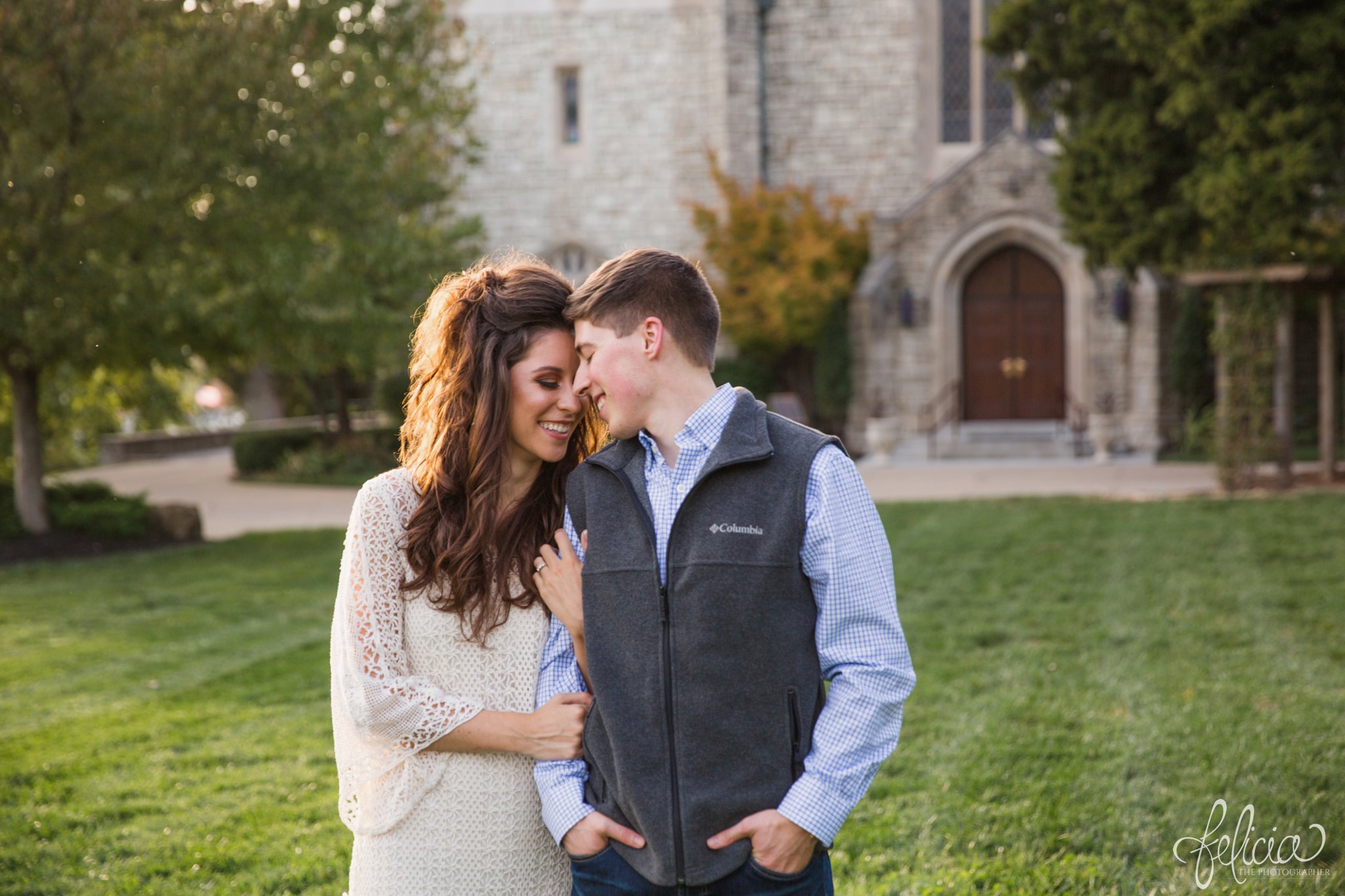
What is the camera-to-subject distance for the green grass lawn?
13.0ft

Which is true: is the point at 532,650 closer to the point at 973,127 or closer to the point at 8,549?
the point at 8,549

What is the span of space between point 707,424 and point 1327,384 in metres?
12.3

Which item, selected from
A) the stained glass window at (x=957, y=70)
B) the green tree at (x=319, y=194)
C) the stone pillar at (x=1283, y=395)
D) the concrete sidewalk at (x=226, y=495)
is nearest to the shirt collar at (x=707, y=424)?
the green tree at (x=319, y=194)

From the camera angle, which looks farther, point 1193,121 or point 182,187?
point 1193,121

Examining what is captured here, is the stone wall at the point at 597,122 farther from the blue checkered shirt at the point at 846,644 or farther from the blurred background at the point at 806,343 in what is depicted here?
the blue checkered shirt at the point at 846,644

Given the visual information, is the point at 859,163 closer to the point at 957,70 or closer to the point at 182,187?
the point at 957,70

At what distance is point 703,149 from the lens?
1984 centimetres

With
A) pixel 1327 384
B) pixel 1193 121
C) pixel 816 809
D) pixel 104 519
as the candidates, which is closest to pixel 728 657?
pixel 816 809

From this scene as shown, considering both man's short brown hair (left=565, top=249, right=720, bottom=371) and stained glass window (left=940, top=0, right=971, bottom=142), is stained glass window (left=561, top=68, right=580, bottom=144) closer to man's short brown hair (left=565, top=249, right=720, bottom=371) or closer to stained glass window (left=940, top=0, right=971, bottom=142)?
stained glass window (left=940, top=0, right=971, bottom=142)

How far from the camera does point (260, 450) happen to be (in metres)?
19.8

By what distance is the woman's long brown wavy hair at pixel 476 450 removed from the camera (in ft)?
7.38

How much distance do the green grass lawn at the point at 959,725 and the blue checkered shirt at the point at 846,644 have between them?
1.93 metres

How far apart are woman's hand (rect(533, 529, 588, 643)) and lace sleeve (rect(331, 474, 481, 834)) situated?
23 cm

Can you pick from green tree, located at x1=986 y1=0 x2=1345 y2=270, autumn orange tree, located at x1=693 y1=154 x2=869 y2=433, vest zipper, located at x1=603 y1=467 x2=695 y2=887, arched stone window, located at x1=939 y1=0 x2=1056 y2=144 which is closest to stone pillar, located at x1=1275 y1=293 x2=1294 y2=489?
green tree, located at x1=986 y1=0 x2=1345 y2=270
